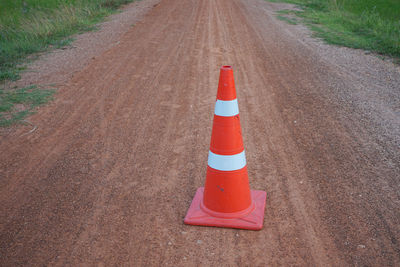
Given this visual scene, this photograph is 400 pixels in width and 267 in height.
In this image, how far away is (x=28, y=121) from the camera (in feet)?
14.9

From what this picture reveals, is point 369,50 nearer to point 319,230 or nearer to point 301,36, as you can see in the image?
point 301,36

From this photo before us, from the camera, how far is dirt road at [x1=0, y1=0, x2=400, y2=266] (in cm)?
248

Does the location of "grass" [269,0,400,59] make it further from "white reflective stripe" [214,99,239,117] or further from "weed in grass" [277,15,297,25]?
"white reflective stripe" [214,99,239,117]

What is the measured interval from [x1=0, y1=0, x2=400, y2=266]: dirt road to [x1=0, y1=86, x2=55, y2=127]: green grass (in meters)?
0.23

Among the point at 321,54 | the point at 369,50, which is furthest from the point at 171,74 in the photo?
the point at 369,50

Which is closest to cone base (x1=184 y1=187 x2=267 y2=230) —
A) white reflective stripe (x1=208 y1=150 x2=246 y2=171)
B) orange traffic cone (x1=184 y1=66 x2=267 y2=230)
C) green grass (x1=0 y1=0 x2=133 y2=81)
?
orange traffic cone (x1=184 y1=66 x2=267 y2=230)

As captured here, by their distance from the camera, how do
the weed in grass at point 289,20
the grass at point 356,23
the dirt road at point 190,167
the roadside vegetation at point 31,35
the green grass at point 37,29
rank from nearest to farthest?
1. the dirt road at point 190,167
2. the roadside vegetation at point 31,35
3. the green grass at point 37,29
4. the grass at point 356,23
5. the weed in grass at point 289,20

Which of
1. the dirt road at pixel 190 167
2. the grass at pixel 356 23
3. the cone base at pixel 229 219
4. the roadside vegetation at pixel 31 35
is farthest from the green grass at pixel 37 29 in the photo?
the grass at pixel 356 23

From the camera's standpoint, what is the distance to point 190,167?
3.53 metres

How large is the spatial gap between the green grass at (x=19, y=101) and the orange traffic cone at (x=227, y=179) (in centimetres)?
317

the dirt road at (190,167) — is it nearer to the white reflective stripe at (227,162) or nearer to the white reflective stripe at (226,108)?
the white reflective stripe at (227,162)

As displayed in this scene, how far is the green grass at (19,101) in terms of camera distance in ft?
15.1

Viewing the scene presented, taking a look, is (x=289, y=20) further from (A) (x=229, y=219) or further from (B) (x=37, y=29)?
(A) (x=229, y=219)

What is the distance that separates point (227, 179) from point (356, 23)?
364 inches
